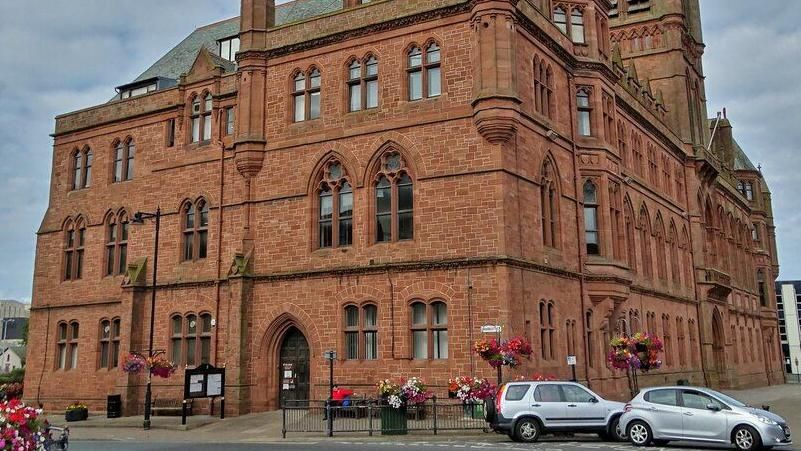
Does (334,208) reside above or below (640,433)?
above

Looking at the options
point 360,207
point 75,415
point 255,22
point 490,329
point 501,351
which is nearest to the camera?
point 501,351

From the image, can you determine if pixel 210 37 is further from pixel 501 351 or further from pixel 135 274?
pixel 501 351

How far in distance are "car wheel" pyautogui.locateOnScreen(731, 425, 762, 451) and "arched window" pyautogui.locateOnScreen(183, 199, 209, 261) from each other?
22222mm

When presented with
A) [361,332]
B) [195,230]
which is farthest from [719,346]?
[195,230]

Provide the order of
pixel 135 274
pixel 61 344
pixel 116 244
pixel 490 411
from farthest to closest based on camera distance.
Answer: pixel 61 344, pixel 116 244, pixel 135 274, pixel 490 411

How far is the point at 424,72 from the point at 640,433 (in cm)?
1505

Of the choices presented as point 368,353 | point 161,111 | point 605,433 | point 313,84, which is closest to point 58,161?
point 161,111

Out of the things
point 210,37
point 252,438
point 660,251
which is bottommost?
point 252,438

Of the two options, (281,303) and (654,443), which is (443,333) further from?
(654,443)

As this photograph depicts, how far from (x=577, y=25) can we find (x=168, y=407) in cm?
2382

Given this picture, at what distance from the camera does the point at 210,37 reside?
138ft

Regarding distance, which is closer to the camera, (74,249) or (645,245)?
(74,249)

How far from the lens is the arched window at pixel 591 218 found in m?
31.6

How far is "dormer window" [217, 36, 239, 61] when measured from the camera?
3894 cm
